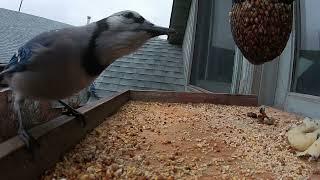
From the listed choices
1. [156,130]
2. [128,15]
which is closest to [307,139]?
[156,130]

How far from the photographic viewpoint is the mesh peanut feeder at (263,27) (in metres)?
1.41

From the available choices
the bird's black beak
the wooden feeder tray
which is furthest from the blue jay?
the wooden feeder tray

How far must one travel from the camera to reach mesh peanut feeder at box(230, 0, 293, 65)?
141 cm

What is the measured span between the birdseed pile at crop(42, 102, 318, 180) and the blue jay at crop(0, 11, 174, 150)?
0.24 m

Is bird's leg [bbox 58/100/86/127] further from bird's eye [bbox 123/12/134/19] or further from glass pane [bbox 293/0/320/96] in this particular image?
glass pane [bbox 293/0/320/96]

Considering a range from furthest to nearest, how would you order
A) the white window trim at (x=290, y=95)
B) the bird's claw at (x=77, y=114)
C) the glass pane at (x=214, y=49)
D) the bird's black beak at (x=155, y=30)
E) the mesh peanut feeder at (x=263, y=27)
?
the glass pane at (x=214, y=49), the white window trim at (x=290, y=95), the bird's claw at (x=77, y=114), the mesh peanut feeder at (x=263, y=27), the bird's black beak at (x=155, y=30)

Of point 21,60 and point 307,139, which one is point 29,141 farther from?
point 307,139

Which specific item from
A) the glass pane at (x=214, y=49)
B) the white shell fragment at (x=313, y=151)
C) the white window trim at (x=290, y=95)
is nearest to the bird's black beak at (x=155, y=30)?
the white shell fragment at (x=313, y=151)

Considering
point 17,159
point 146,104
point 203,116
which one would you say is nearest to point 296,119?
point 203,116

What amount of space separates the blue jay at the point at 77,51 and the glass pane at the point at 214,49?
8.68 feet

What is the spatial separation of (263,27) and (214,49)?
3.24 meters

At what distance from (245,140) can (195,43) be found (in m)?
4.34

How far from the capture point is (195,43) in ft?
19.6

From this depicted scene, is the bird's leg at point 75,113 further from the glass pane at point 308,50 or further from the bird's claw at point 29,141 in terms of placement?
the glass pane at point 308,50
